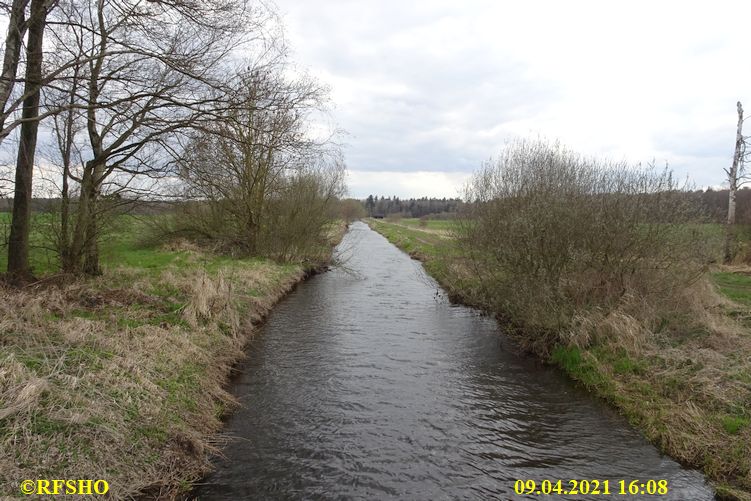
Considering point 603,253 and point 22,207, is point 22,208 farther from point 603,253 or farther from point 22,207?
point 603,253

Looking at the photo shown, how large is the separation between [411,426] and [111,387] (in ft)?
13.9

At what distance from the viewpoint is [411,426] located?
677cm

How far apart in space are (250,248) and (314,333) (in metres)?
10.9

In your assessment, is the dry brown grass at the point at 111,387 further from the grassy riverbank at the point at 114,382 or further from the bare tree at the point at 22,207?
the bare tree at the point at 22,207

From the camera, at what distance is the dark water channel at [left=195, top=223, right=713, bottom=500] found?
5.39m

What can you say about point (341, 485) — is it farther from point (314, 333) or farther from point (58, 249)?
point (58, 249)

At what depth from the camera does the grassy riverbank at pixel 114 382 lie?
443 centimetres

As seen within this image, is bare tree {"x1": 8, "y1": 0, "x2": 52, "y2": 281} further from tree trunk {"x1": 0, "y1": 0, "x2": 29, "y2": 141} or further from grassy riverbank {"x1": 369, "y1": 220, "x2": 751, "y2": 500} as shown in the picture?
grassy riverbank {"x1": 369, "y1": 220, "x2": 751, "y2": 500}

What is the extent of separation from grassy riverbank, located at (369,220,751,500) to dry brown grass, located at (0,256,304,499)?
660cm

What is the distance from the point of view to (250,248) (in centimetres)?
2134

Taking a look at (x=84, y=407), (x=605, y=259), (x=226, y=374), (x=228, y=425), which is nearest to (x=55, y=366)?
(x=84, y=407)
